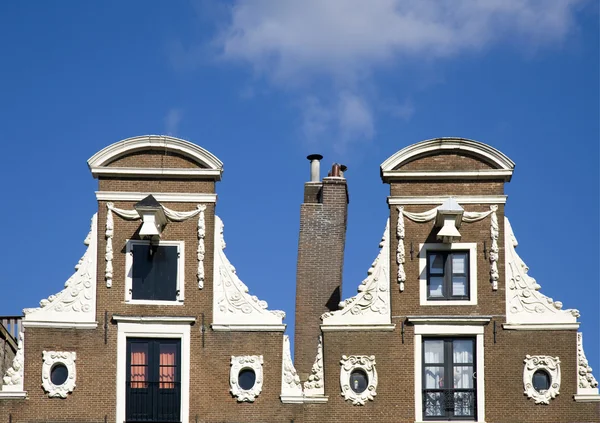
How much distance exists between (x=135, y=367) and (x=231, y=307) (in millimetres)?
2527

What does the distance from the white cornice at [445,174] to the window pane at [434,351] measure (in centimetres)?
386

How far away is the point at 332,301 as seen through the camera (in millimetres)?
39594

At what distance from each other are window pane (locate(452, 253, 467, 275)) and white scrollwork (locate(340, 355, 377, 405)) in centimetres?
280

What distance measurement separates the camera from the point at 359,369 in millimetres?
36469

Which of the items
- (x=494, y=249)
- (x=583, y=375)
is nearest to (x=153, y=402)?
(x=494, y=249)

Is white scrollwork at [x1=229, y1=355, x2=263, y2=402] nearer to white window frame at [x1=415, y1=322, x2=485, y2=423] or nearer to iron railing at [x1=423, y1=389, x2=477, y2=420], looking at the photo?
white window frame at [x1=415, y1=322, x2=485, y2=423]

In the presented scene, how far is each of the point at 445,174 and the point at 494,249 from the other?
A: 2.09 metres

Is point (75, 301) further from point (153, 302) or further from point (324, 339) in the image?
point (324, 339)

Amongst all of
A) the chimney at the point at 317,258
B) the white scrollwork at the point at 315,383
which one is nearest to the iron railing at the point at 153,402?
the white scrollwork at the point at 315,383

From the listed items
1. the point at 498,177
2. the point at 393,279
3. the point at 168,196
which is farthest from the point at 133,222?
the point at 498,177

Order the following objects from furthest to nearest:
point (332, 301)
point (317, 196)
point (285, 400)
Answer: point (317, 196) → point (332, 301) → point (285, 400)

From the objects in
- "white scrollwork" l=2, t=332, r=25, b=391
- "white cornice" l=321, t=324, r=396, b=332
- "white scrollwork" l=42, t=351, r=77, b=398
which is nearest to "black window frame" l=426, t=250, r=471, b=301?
"white cornice" l=321, t=324, r=396, b=332

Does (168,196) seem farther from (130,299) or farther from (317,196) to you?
(317,196)

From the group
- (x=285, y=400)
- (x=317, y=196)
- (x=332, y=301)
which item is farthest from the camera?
(x=317, y=196)
